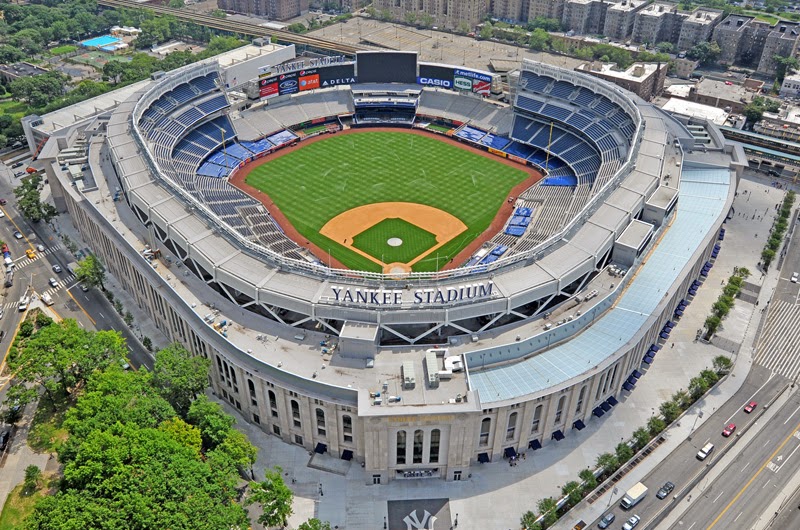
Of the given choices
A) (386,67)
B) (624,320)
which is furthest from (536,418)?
(386,67)

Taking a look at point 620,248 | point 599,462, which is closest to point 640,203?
point 620,248

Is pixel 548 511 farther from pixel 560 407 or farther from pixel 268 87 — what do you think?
pixel 268 87

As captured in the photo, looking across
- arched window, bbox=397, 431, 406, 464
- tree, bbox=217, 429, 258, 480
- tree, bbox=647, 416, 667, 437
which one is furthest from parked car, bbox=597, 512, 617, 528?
tree, bbox=217, 429, 258, 480

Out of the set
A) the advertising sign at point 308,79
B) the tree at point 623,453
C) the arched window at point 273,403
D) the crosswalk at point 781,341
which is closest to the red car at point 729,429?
the tree at point 623,453

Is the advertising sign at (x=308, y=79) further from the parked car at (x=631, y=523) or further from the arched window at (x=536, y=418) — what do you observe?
the parked car at (x=631, y=523)

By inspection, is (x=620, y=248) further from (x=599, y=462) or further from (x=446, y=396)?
(x=446, y=396)

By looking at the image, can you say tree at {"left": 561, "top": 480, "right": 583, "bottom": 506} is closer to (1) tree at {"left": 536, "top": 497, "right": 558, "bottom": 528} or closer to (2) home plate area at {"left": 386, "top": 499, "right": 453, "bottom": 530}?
(1) tree at {"left": 536, "top": 497, "right": 558, "bottom": 528}

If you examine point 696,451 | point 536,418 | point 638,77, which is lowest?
point 696,451
